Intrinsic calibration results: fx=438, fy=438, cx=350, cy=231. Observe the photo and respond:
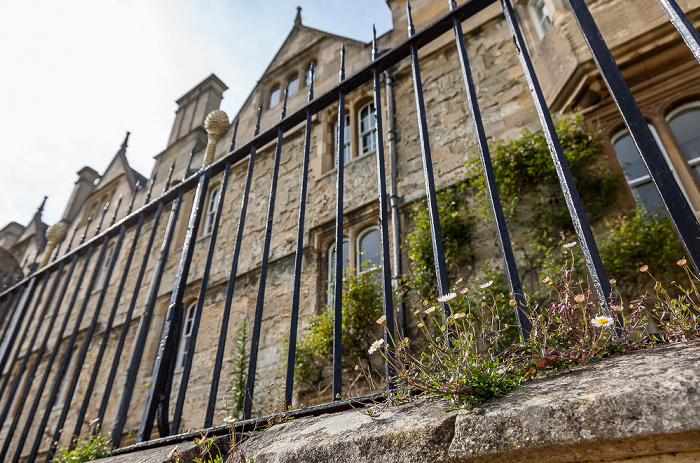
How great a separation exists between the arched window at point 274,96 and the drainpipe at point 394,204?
3.88 meters

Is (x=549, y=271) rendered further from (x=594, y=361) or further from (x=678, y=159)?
(x=594, y=361)

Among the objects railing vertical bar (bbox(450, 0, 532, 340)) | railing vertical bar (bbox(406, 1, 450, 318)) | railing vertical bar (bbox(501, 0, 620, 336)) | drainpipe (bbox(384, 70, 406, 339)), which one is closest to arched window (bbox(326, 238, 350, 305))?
drainpipe (bbox(384, 70, 406, 339))

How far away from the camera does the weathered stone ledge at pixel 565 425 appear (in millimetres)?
792

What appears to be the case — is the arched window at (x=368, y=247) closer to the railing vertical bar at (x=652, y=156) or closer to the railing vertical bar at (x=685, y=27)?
the railing vertical bar at (x=652, y=156)

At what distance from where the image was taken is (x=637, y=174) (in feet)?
16.7

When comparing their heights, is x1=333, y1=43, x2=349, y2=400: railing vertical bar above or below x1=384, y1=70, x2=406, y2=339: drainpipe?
below

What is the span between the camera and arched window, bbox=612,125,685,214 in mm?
4785

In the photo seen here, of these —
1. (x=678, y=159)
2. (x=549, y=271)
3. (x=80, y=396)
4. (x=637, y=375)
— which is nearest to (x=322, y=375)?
(x=549, y=271)

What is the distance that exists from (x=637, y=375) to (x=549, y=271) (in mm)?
3801

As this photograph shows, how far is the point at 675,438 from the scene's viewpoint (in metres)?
0.77

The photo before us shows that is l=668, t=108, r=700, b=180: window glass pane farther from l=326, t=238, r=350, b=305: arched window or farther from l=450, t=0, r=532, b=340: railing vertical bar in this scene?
l=326, t=238, r=350, b=305: arched window

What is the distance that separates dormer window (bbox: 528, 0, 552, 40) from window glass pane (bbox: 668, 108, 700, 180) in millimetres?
2355

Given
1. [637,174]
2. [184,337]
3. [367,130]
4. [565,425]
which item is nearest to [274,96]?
[367,130]

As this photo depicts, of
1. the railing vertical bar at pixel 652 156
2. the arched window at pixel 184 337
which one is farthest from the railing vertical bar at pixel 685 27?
the arched window at pixel 184 337
